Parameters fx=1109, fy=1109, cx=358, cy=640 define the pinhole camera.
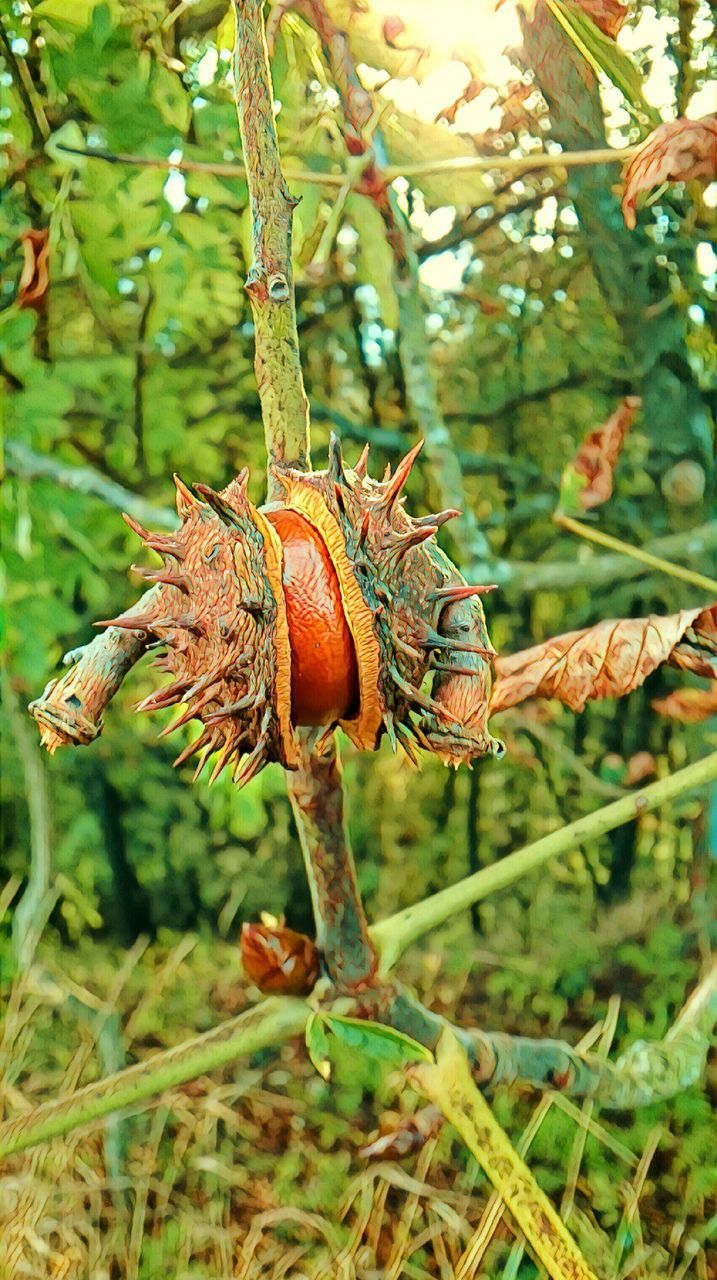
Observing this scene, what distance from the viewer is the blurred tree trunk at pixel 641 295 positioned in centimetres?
98

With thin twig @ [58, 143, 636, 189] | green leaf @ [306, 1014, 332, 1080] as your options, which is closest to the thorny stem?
green leaf @ [306, 1014, 332, 1080]

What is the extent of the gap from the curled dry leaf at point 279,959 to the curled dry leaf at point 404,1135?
154 millimetres

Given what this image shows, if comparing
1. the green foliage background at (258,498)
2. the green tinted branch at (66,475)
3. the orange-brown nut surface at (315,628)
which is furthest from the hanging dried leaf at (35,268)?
the orange-brown nut surface at (315,628)

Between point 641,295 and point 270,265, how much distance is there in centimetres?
45

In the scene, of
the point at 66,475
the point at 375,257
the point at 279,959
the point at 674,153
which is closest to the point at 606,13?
the point at 674,153

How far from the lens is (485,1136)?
95 centimetres

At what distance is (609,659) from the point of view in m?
0.81

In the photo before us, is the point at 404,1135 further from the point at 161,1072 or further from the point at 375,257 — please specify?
the point at 375,257

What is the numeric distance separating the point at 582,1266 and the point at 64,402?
89cm

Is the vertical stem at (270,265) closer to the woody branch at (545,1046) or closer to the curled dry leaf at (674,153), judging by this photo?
the curled dry leaf at (674,153)

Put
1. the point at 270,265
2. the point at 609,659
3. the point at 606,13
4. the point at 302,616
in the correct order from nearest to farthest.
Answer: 1. the point at 302,616
2. the point at 270,265
3. the point at 609,659
4. the point at 606,13

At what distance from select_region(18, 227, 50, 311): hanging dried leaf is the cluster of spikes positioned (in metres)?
0.54

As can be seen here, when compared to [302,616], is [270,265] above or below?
above

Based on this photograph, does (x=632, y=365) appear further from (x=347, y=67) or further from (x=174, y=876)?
(x=174, y=876)
